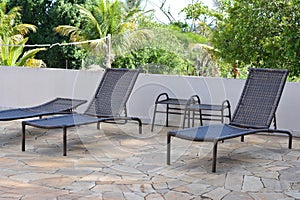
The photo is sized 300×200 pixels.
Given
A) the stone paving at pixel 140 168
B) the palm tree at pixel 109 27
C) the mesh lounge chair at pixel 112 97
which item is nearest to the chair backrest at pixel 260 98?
the stone paving at pixel 140 168

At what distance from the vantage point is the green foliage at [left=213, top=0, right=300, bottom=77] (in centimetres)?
890

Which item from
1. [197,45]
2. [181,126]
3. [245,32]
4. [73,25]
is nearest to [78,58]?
[73,25]

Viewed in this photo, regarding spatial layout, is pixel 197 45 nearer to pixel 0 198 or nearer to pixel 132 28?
pixel 132 28

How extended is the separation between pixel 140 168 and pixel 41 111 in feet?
7.49

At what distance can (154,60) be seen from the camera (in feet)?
59.5

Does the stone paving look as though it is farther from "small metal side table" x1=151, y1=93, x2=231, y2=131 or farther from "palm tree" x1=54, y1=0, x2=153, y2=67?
"palm tree" x1=54, y1=0, x2=153, y2=67

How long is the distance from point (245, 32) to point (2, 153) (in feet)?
18.8

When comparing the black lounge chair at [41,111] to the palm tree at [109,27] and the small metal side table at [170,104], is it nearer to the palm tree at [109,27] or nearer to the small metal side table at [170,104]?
the small metal side table at [170,104]

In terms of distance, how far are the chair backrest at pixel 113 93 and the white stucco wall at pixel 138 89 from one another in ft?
2.96

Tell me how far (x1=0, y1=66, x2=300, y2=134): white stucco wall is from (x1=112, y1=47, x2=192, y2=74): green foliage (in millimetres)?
5534

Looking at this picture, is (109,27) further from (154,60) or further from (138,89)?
(138,89)

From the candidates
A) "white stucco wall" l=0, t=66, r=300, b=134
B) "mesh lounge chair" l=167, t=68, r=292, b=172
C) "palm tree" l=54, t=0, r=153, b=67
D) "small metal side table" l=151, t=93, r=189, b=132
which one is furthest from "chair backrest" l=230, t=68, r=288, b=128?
"palm tree" l=54, t=0, r=153, b=67

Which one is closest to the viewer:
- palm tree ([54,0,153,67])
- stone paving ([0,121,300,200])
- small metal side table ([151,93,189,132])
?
stone paving ([0,121,300,200])

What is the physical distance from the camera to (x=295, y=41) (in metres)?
8.41
